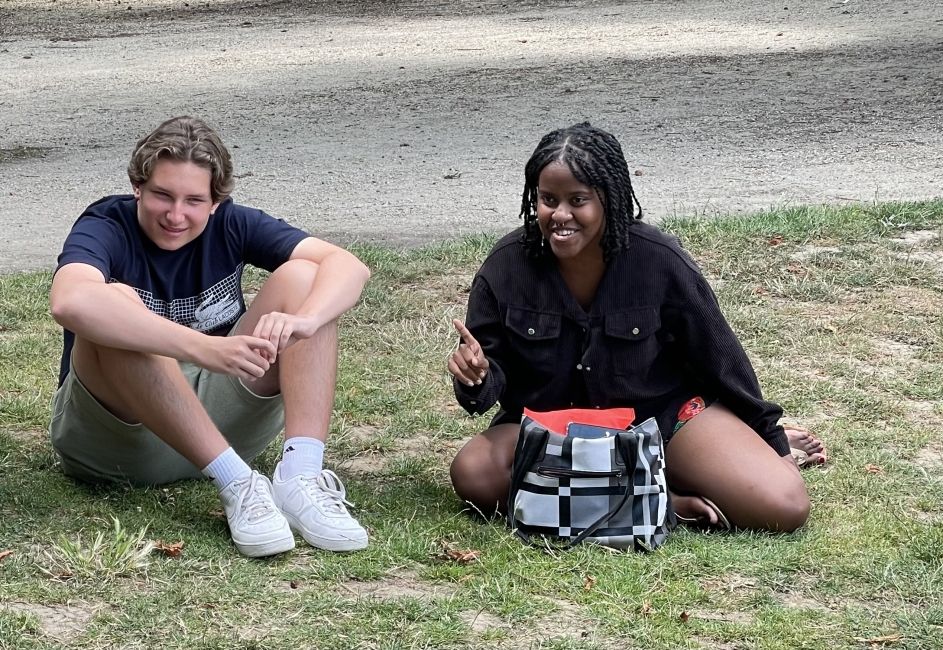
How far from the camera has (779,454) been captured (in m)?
3.61

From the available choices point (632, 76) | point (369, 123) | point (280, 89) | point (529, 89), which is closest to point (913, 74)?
point (632, 76)

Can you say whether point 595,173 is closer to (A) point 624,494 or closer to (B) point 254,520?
(A) point 624,494

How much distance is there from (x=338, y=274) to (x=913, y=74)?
24.8ft

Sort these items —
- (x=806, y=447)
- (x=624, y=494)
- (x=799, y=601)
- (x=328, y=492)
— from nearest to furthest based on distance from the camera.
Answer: (x=799, y=601), (x=624, y=494), (x=328, y=492), (x=806, y=447)

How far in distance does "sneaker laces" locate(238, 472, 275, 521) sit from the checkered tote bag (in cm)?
62

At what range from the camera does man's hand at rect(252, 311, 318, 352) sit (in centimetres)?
333

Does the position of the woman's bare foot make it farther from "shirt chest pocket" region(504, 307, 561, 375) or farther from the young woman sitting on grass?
"shirt chest pocket" region(504, 307, 561, 375)

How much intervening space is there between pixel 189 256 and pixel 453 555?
1.07 metres

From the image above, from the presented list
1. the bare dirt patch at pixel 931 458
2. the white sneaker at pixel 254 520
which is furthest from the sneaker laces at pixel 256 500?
the bare dirt patch at pixel 931 458

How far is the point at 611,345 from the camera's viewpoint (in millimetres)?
3471

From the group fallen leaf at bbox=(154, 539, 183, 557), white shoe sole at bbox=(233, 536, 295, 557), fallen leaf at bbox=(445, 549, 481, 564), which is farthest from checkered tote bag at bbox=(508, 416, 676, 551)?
fallen leaf at bbox=(154, 539, 183, 557)

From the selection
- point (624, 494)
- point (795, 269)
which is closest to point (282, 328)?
point (624, 494)

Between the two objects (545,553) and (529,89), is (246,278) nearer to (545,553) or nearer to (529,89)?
(545,553)

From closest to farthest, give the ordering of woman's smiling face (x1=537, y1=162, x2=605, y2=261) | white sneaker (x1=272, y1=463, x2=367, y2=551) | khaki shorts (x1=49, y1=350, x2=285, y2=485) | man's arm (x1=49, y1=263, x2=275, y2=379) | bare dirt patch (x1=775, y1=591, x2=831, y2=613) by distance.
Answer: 1. bare dirt patch (x1=775, y1=591, x2=831, y2=613)
2. man's arm (x1=49, y1=263, x2=275, y2=379)
3. white sneaker (x1=272, y1=463, x2=367, y2=551)
4. woman's smiling face (x1=537, y1=162, x2=605, y2=261)
5. khaki shorts (x1=49, y1=350, x2=285, y2=485)
